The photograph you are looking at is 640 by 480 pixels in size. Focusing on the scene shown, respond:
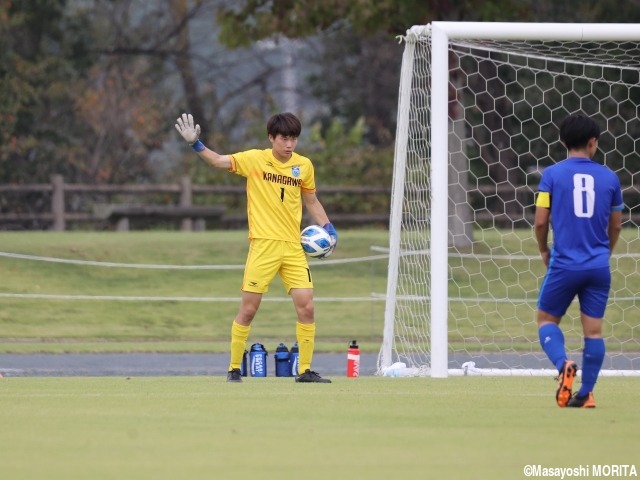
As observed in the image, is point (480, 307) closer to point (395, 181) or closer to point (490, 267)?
point (490, 267)

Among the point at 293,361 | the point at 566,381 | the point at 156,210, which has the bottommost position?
the point at 293,361

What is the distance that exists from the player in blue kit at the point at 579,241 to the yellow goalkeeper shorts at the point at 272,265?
252 centimetres

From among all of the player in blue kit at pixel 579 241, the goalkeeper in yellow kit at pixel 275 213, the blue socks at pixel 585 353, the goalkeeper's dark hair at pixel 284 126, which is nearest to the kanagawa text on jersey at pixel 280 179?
the goalkeeper in yellow kit at pixel 275 213

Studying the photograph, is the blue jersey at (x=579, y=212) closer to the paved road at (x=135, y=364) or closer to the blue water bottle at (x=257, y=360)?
the blue water bottle at (x=257, y=360)

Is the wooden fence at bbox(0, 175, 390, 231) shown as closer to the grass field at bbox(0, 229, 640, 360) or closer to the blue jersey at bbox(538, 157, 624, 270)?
the grass field at bbox(0, 229, 640, 360)

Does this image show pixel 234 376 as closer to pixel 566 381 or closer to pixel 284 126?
pixel 284 126

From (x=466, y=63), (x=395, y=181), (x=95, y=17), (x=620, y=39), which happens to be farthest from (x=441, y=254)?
(x=95, y=17)

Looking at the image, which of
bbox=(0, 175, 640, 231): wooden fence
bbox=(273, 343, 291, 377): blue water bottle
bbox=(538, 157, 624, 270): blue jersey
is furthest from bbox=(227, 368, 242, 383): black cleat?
bbox=(0, 175, 640, 231): wooden fence

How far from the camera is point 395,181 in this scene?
13.9 meters

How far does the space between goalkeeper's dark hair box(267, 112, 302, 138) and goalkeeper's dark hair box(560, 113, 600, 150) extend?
8.22ft

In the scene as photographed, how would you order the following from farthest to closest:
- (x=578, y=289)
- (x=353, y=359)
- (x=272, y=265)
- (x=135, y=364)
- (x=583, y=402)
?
(x=135, y=364) < (x=353, y=359) < (x=272, y=265) < (x=583, y=402) < (x=578, y=289)

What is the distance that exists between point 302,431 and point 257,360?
551 centimetres

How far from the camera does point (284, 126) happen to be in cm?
1100

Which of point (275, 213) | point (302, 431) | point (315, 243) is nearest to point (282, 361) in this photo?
point (315, 243)
